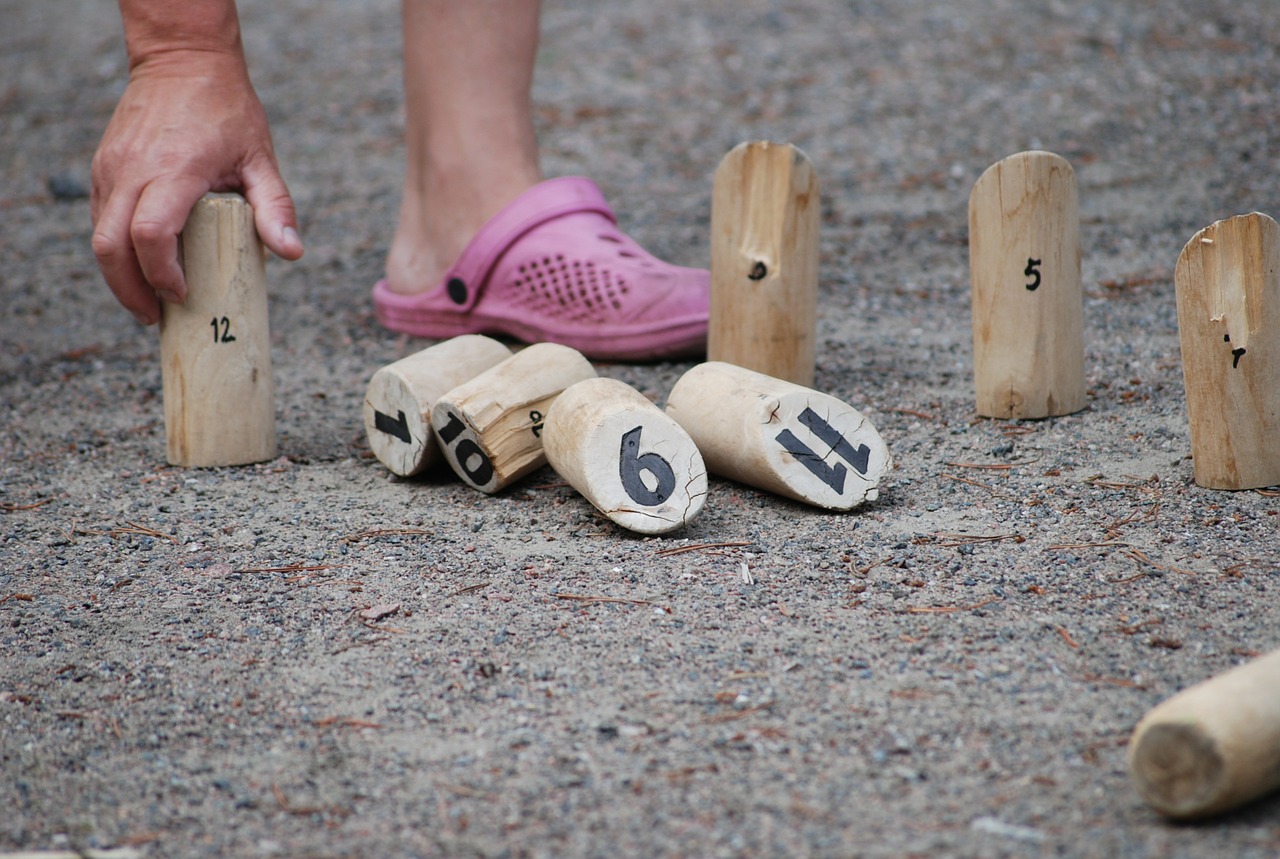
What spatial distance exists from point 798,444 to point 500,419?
0.54 meters

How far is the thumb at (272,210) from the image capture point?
8.00 feet

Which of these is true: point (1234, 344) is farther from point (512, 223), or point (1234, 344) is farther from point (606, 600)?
point (512, 223)

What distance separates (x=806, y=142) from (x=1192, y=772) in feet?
13.8

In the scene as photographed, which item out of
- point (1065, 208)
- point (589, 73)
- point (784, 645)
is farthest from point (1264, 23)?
point (784, 645)

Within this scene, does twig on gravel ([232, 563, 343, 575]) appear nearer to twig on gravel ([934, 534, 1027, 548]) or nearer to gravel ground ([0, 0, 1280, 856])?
gravel ground ([0, 0, 1280, 856])

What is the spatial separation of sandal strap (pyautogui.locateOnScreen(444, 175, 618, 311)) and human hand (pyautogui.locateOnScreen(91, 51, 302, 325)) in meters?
0.71

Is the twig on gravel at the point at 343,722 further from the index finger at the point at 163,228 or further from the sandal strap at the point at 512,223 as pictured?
the sandal strap at the point at 512,223

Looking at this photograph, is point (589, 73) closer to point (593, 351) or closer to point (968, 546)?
point (593, 351)

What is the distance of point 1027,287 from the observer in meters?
2.50

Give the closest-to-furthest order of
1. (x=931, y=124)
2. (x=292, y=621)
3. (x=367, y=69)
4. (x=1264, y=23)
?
(x=292, y=621) → (x=931, y=124) → (x=1264, y=23) → (x=367, y=69)

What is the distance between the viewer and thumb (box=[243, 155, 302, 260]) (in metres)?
2.44

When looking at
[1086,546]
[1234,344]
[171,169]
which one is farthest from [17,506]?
[1234,344]

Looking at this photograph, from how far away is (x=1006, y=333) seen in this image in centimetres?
253

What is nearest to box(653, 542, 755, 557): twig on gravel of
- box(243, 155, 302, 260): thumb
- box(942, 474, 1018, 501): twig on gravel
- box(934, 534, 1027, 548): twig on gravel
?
box(934, 534, 1027, 548): twig on gravel
